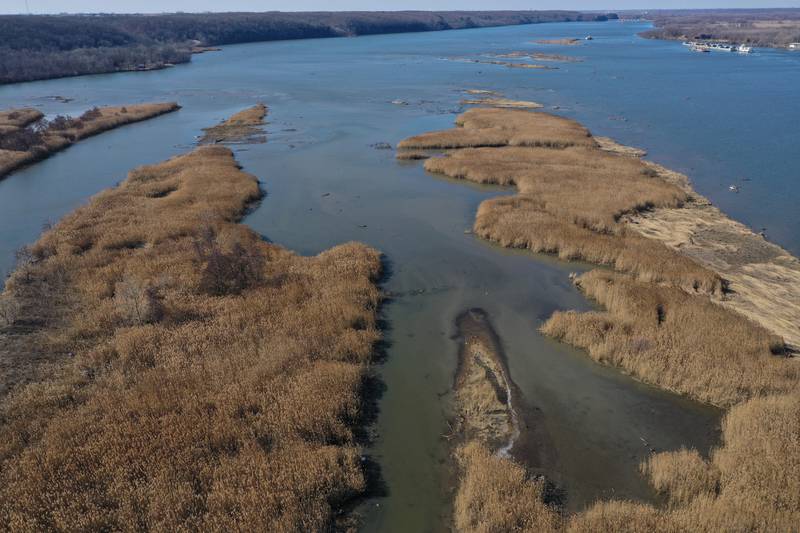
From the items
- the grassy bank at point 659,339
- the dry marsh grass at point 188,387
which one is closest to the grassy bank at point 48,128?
the dry marsh grass at point 188,387

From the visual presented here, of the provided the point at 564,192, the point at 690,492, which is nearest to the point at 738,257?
the point at 564,192

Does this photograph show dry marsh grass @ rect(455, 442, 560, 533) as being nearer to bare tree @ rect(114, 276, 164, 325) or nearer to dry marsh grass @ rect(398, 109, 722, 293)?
bare tree @ rect(114, 276, 164, 325)

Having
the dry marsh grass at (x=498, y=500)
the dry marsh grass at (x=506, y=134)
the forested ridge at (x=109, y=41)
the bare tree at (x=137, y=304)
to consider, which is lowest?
the dry marsh grass at (x=498, y=500)

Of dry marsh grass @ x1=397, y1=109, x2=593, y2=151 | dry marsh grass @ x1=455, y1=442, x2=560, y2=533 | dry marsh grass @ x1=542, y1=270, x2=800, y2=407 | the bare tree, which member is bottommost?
dry marsh grass @ x1=455, y1=442, x2=560, y2=533

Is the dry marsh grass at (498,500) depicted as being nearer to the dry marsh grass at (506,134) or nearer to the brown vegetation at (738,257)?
the brown vegetation at (738,257)

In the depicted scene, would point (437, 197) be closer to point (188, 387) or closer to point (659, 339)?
point (659, 339)

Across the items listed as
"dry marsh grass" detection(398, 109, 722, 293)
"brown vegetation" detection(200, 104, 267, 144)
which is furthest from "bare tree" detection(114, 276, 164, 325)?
"brown vegetation" detection(200, 104, 267, 144)
